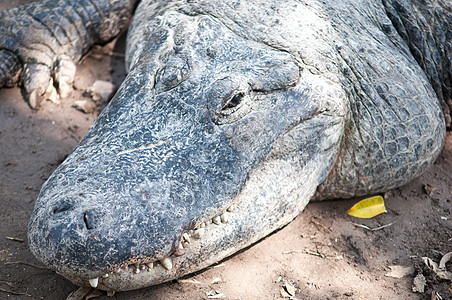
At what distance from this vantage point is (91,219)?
76.2 inches

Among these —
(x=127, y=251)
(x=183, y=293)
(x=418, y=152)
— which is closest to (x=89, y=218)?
(x=127, y=251)

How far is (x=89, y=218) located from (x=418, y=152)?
7.84ft

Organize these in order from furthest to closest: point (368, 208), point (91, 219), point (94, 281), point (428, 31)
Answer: point (428, 31) → point (368, 208) → point (94, 281) → point (91, 219)

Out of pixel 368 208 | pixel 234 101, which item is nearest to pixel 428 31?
pixel 368 208

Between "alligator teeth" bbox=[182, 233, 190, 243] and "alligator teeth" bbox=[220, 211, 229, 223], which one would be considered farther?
"alligator teeth" bbox=[220, 211, 229, 223]

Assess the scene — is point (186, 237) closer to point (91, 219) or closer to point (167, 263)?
point (167, 263)

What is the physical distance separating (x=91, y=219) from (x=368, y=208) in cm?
209

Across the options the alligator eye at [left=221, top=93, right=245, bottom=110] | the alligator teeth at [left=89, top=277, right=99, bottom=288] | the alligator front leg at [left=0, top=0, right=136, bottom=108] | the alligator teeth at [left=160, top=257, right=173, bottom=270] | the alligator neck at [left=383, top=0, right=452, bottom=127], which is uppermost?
the alligator neck at [left=383, top=0, right=452, bottom=127]

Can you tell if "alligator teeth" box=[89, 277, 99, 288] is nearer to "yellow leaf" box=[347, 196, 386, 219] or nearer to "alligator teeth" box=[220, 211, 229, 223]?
"alligator teeth" box=[220, 211, 229, 223]

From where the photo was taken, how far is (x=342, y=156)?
9.89 feet

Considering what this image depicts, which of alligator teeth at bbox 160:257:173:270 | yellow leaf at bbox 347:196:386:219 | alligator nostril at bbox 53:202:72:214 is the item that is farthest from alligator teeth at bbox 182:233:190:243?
yellow leaf at bbox 347:196:386:219

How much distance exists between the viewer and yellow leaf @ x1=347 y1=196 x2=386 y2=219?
124 inches

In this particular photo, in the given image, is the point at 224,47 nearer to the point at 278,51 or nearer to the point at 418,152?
the point at 278,51

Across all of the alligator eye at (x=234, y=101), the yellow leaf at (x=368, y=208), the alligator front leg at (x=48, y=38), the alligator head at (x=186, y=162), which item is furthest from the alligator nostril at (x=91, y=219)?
the alligator front leg at (x=48, y=38)
